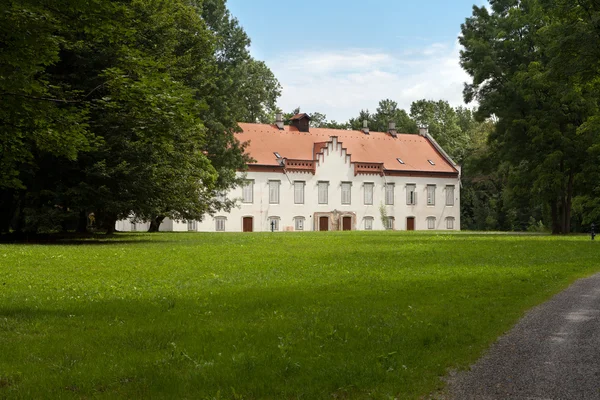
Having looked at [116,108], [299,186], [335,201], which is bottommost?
[116,108]

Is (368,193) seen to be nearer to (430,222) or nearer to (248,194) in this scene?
(430,222)

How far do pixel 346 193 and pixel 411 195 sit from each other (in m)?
7.85

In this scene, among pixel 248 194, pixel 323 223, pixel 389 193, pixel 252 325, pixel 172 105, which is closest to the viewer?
pixel 252 325

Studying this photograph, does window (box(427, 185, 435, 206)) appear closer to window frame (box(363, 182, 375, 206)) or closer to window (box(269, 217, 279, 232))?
window frame (box(363, 182, 375, 206))

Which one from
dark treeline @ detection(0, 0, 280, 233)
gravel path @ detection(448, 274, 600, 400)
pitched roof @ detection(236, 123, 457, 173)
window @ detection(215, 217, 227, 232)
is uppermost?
pitched roof @ detection(236, 123, 457, 173)

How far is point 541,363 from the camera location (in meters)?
8.13

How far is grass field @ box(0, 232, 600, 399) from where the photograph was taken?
7.31 m

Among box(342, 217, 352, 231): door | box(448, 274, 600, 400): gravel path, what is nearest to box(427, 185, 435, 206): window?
box(342, 217, 352, 231): door

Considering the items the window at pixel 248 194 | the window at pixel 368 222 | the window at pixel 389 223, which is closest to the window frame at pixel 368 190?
the window at pixel 368 222

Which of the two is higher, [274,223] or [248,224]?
[274,223]

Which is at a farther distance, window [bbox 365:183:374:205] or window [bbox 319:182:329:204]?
window [bbox 365:183:374:205]

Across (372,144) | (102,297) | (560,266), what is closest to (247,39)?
(372,144)

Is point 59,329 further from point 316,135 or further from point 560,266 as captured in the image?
point 316,135

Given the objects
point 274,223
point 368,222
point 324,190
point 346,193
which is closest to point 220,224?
point 274,223
